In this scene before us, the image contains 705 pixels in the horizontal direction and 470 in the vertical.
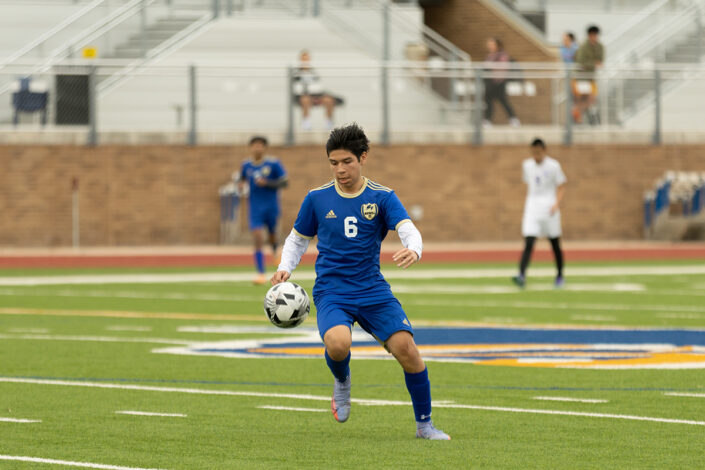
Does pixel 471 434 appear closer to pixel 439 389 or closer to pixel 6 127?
pixel 439 389

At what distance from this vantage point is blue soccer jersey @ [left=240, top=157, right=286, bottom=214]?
2178 cm

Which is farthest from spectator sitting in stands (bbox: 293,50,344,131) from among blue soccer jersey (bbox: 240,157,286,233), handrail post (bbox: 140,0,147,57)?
blue soccer jersey (bbox: 240,157,286,233)

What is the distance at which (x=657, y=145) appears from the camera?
31.7 metres

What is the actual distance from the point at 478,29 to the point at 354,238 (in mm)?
30346

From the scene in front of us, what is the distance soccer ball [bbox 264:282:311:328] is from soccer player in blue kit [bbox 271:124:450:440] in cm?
8

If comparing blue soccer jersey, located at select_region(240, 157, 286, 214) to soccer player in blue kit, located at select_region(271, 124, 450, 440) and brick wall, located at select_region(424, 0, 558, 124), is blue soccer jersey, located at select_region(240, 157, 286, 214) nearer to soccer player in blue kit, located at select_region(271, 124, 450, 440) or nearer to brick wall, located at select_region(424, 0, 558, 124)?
soccer player in blue kit, located at select_region(271, 124, 450, 440)

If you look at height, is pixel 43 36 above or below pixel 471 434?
above

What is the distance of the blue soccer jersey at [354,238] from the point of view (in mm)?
8656

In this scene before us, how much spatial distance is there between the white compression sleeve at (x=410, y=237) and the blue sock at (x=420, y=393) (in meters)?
0.72

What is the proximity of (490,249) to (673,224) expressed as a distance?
4.67 metres

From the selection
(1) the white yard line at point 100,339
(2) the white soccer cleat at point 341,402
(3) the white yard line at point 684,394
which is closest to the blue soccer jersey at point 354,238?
(2) the white soccer cleat at point 341,402

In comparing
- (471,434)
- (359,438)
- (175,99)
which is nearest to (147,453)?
(359,438)

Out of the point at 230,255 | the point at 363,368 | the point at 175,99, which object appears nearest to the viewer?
the point at 363,368

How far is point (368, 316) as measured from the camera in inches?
339
